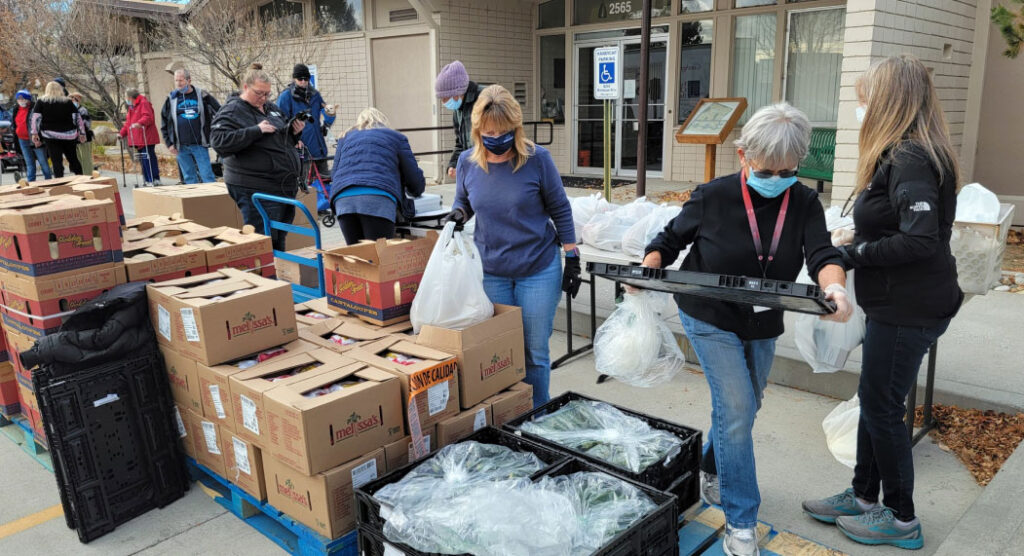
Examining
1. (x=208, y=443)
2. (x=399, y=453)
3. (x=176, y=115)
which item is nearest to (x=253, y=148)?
(x=208, y=443)

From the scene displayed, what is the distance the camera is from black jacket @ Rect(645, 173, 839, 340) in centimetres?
255

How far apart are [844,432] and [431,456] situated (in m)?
2.09

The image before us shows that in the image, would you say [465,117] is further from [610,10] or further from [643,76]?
[610,10]

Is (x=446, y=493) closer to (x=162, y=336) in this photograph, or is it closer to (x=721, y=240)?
(x=721, y=240)

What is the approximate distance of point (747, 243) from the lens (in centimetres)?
255

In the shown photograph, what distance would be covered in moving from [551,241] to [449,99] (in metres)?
1.39

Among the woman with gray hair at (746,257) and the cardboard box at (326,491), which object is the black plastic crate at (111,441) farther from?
the woman with gray hair at (746,257)

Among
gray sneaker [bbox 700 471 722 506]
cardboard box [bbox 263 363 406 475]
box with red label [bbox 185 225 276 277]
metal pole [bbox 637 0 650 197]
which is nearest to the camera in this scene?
cardboard box [bbox 263 363 406 475]

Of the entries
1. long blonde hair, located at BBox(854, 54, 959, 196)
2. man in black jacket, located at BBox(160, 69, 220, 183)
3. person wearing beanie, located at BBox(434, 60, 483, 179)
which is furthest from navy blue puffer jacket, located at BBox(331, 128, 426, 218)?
man in black jacket, located at BBox(160, 69, 220, 183)

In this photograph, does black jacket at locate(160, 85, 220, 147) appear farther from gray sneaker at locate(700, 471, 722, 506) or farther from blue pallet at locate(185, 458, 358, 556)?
gray sneaker at locate(700, 471, 722, 506)

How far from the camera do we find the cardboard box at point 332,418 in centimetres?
265

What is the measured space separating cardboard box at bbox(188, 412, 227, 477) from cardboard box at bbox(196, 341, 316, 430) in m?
0.06

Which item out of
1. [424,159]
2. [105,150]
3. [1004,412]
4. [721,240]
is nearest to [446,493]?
[721,240]

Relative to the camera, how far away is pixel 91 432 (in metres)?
3.08
